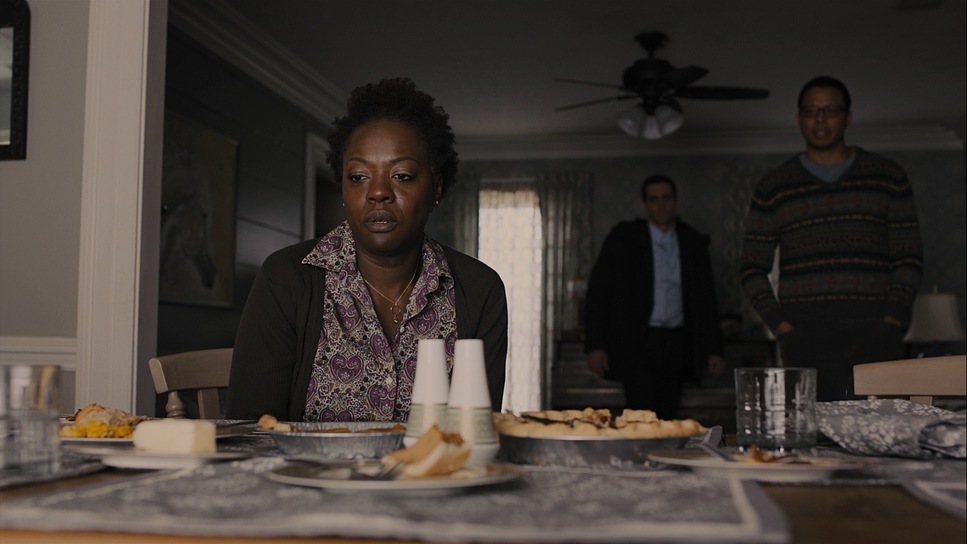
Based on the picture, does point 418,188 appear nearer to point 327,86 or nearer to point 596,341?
point 596,341

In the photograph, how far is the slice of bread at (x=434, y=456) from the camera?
0.82 metres

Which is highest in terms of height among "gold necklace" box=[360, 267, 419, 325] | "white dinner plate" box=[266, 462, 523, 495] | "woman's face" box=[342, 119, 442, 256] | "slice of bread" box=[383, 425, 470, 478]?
"woman's face" box=[342, 119, 442, 256]

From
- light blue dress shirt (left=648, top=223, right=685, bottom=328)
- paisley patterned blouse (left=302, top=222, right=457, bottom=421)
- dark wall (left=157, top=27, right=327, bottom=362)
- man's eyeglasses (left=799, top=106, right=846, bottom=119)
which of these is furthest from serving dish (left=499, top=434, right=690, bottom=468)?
light blue dress shirt (left=648, top=223, right=685, bottom=328)

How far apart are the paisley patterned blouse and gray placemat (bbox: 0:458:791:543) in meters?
0.92

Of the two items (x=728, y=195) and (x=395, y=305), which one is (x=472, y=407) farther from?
(x=728, y=195)

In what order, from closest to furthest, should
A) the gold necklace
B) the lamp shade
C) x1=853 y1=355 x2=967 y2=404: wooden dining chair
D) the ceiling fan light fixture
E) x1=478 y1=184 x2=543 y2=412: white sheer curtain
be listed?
x1=853 y1=355 x2=967 y2=404: wooden dining chair, the gold necklace, the ceiling fan light fixture, the lamp shade, x1=478 y1=184 x2=543 y2=412: white sheer curtain

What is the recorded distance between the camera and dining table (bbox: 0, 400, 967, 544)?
643mm

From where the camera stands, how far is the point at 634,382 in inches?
202

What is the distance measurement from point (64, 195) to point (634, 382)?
314 centimetres

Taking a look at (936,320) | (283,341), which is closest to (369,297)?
(283,341)

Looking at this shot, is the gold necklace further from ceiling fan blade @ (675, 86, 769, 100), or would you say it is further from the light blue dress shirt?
ceiling fan blade @ (675, 86, 769, 100)

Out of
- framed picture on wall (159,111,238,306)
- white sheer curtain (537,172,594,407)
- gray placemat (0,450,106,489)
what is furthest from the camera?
white sheer curtain (537,172,594,407)

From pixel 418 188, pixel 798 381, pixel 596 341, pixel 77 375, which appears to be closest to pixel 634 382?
pixel 596 341

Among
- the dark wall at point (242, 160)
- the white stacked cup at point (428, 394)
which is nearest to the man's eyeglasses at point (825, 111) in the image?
the white stacked cup at point (428, 394)
